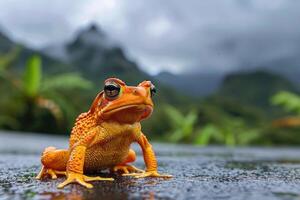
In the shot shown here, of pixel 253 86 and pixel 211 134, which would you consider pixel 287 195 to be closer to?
pixel 211 134

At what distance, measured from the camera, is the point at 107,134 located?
93.0 inches

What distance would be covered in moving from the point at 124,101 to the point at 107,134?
24 centimetres

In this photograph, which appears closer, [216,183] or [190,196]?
[190,196]

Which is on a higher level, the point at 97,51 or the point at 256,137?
the point at 97,51

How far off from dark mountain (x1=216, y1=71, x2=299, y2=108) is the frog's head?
55.7 m

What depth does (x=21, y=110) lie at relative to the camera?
66.1 ft

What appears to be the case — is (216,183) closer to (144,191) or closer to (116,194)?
(144,191)

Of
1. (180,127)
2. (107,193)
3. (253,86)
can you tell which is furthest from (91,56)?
(107,193)

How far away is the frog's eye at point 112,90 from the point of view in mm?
2285

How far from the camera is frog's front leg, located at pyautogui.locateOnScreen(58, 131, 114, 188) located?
202 cm

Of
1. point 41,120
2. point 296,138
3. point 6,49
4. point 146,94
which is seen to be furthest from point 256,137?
point 6,49

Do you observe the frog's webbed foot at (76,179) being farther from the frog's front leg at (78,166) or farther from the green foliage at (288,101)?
the green foliage at (288,101)

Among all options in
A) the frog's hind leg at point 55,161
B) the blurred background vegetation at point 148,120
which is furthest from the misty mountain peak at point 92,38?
the frog's hind leg at point 55,161

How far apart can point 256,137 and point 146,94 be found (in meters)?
23.9
